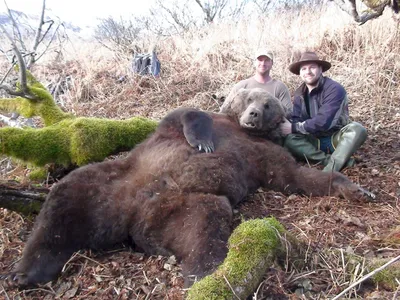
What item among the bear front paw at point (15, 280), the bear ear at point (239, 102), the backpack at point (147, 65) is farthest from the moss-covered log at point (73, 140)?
the backpack at point (147, 65)

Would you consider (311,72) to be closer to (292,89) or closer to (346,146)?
(346,146)

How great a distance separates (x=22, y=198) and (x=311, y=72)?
3516 millimetres

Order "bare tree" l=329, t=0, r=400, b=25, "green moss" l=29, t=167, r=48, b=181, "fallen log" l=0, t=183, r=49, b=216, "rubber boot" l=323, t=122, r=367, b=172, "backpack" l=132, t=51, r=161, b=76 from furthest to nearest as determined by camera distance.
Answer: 1. "backpack" l=132, t=51, r=161, b=76
2. "rubber boot" l=323, t=122, r=367, b=172
3. "bare tree" l=329, t=0, r=400, b=25
4. "green moss" l=29, t=167, r=48, b=181
5. "fallen log" l=0, t=183, r=49, b=216

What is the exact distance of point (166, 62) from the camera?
9984 mm

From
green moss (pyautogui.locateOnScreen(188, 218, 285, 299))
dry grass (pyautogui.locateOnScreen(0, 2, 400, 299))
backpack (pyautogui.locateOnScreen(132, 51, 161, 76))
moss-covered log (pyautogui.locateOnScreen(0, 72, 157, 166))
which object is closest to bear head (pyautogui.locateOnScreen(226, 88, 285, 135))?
dry grass (pyautogui.locateOnScreen(0, 2, 400, 299))

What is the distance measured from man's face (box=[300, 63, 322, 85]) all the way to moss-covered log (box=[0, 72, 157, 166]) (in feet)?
6.61

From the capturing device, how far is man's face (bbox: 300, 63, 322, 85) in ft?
16.6

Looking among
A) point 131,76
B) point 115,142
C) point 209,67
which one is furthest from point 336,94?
point 131,76

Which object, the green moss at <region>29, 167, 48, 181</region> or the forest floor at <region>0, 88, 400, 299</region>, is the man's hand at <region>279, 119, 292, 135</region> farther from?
the green moss at <region>29, 167, 48, 181</region>

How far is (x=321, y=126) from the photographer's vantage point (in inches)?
189

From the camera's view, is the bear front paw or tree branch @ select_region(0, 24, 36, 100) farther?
tree branch @ select_region(0, 24, 36, 100)

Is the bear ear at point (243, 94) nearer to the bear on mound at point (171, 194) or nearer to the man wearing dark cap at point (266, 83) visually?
the bear on mound at point (171, 194)

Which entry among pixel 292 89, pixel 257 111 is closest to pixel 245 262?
pixel 257 111

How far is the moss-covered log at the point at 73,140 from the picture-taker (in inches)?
157
